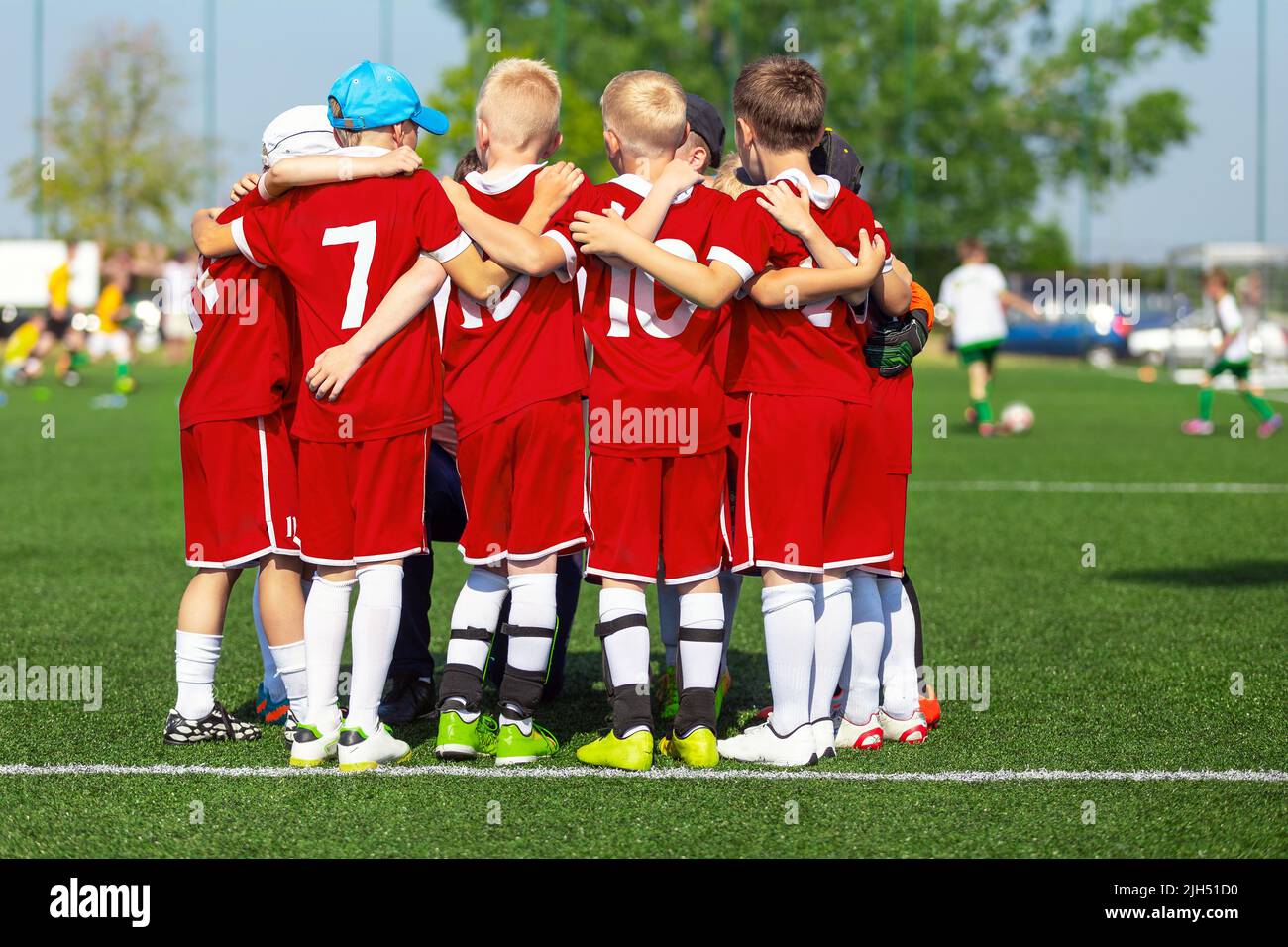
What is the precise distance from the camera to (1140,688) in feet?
18.3

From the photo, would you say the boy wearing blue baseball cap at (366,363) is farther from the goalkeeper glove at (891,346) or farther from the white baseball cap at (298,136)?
the goalkeeper glove at (891,346)

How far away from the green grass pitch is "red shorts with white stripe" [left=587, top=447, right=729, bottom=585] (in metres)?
0.58

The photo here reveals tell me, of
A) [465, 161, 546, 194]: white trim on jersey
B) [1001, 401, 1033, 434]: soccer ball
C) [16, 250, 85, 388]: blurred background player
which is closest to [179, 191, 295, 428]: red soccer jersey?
[465, 161, 546, 194]: white trim on jersey

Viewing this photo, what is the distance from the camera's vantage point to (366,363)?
4320 millimetres

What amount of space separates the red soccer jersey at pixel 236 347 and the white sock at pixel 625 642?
1118 mm

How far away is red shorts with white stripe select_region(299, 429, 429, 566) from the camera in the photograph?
4344 mm

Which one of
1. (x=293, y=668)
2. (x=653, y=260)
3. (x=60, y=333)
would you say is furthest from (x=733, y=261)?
(x=60, y=333)

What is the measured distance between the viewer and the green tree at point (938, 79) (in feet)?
155

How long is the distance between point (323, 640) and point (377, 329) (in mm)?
885

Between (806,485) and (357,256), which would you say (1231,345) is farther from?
(357,256)

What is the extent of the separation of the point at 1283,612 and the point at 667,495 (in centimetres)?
384

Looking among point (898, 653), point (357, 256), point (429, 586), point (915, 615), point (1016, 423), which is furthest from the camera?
point (1016, 423)

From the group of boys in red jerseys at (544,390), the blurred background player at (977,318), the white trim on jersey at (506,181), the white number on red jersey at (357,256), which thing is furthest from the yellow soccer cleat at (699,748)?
the blurred background player at (977,318)

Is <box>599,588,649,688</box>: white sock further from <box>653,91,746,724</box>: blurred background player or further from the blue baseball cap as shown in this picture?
the blue baseball cap
